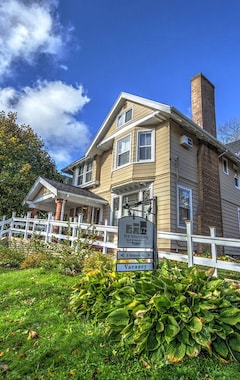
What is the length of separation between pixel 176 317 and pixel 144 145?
8751 millimetres

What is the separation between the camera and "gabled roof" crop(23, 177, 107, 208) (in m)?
11.1

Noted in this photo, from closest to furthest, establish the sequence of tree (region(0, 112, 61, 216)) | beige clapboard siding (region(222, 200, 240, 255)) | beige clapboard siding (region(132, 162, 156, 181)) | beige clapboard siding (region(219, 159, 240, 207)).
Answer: beige clapboard siding (region(132, 162, 156, 181))
beige clapboard siding (region(222, 200, 240, 255))
beige clapboard siding (region(219, 159, 240, 207))
tree (region(0, 112, 61, 216))

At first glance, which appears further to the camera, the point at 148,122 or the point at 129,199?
the point at 129,199

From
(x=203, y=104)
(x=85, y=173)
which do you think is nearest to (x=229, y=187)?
(x=203, y=104)

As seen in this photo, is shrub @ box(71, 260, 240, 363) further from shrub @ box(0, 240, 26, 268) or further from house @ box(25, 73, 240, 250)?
shrub @ box(0, 240, 26, 268)

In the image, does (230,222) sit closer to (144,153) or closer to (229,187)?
(229,187)

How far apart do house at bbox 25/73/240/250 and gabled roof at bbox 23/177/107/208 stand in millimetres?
50

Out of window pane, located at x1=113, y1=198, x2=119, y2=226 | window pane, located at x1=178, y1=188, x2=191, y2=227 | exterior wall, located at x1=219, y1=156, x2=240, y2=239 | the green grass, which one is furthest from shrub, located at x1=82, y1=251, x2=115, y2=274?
exterior wall, located at x1=219, y1=156, x2=240, y2=239

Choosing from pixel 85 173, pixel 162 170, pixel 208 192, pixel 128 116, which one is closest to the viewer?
pixel 162 170

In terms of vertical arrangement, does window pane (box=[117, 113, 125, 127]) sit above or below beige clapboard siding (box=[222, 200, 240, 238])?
above

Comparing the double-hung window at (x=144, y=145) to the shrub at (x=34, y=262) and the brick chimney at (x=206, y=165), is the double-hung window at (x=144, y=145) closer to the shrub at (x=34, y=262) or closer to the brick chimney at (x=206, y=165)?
the brick chimney at (x=206, y=165)

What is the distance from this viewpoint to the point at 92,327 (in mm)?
3293

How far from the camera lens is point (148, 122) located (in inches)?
411

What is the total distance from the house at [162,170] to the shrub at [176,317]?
5.31 metres
